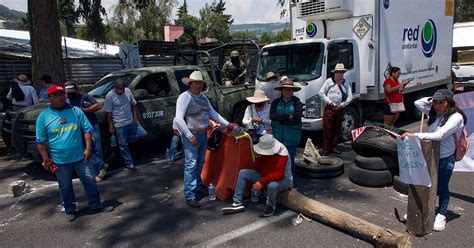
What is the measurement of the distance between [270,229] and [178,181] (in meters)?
2.32

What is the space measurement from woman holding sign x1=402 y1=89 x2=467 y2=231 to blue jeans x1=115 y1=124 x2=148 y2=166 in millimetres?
4443

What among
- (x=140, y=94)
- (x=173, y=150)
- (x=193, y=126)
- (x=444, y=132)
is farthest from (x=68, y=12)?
(x=444, y=132)

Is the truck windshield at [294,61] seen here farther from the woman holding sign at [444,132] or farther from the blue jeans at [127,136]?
the woman holding sign at [444,132]

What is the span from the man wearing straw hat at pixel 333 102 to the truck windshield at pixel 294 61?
56 cm

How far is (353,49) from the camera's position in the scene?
830 centimetres

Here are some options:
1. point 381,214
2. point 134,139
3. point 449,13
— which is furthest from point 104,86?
point 449,13

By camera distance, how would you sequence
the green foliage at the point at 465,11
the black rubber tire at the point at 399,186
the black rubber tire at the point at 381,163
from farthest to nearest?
the green foliage at the point at 465,11 < the black rubber tire at the point at 381,163 < the black rubber tire at the point at 399,186

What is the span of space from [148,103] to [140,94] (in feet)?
0.81

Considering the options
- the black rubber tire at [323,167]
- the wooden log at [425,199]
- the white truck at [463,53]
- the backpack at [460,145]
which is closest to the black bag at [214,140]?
the black rubber tire at [323,167]

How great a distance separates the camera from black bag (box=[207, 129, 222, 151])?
18.0 feet

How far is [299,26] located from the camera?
9578 millimetres

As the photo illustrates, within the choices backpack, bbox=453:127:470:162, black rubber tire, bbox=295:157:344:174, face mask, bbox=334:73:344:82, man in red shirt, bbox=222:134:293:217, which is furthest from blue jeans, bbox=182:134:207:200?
face mask, bbox=334:73:344:82

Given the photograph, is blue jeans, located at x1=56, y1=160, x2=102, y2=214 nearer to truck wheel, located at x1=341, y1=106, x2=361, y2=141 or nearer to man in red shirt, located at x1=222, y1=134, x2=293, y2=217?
man in red shirt, located at x1=222, y1=134, x2=293, y2=217

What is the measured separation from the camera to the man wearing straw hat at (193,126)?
4.96 m
